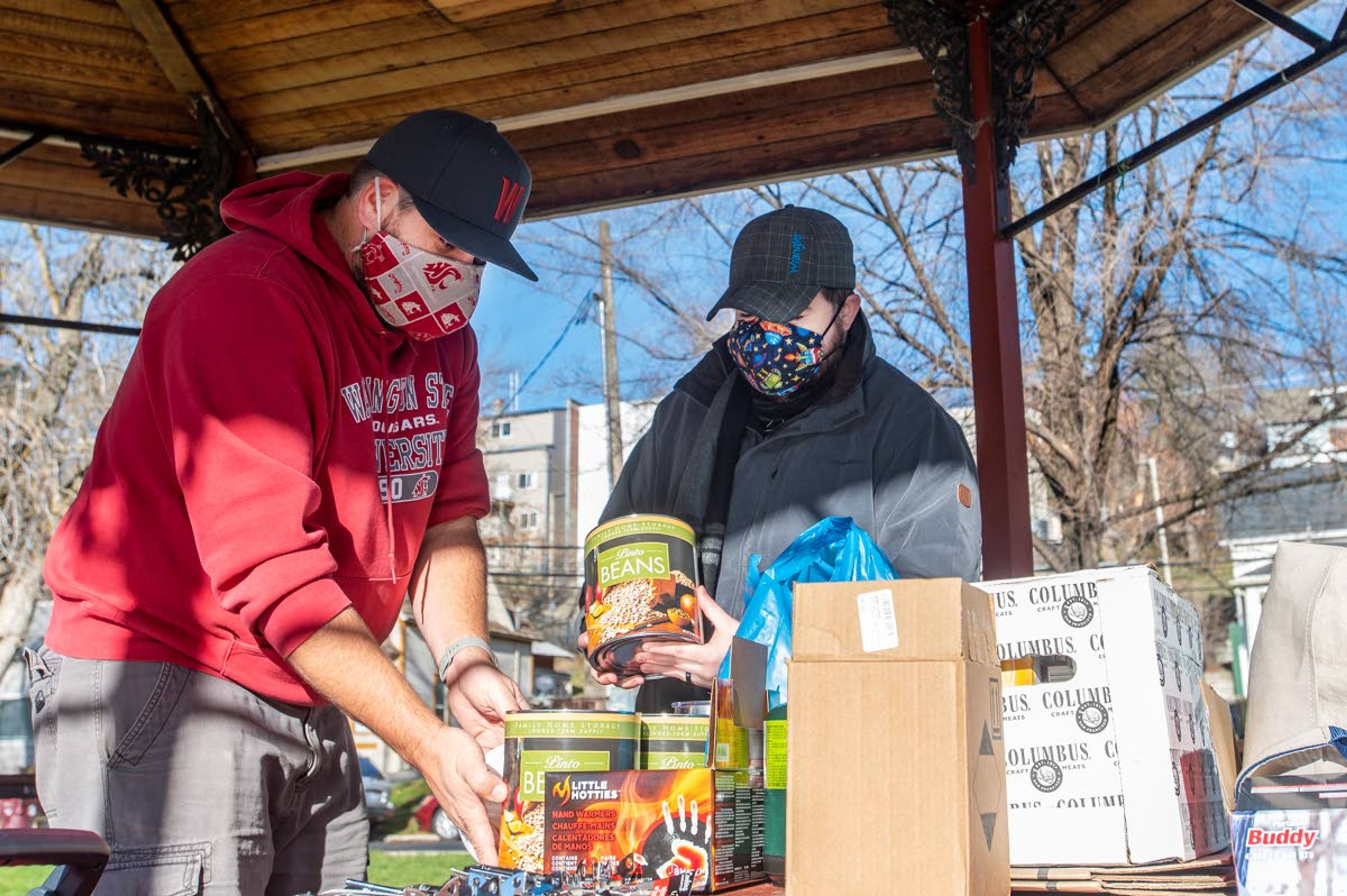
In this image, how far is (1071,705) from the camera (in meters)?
1.94

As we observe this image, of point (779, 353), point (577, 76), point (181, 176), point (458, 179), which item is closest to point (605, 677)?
point (458, 179)

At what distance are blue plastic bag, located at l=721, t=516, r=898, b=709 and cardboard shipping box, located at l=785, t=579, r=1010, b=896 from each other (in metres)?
0.29

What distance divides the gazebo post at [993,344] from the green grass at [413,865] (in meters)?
11.7

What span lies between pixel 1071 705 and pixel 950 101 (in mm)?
2714

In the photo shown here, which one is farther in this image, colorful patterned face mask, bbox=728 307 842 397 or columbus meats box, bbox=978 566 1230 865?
colorful patterned face mask, bbox=728 307 842 397

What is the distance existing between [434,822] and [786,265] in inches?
821

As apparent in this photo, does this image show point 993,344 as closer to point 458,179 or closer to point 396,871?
point 458,179

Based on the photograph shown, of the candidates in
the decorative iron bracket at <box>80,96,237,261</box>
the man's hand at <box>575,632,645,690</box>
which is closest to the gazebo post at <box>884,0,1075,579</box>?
the man's hand at <box>575,632,645,690</box>

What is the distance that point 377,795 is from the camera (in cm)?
2125

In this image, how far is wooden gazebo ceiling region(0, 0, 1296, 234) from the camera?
4.19 metres

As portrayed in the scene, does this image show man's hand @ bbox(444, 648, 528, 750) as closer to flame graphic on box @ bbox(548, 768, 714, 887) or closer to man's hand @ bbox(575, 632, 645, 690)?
man's hand @ bbox(575, 632, 645, 690)

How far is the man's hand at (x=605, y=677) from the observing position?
2115mm

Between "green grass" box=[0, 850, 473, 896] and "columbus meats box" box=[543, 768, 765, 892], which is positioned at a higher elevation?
"columbus meats box" box=[543, 768, 765, 892]

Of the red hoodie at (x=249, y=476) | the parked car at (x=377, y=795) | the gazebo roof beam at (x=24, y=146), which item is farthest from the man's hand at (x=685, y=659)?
the parked car at (x=377, y=795)
